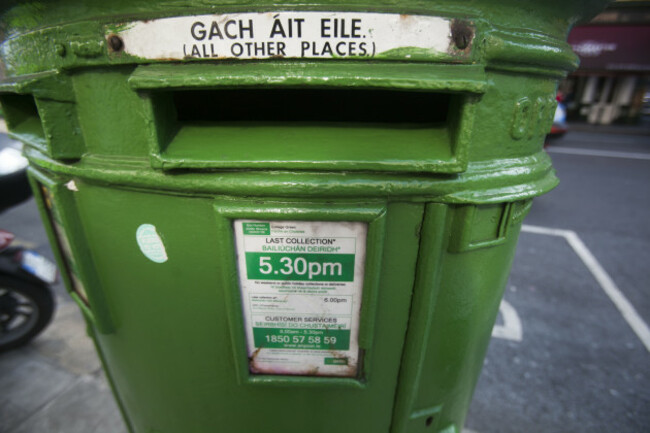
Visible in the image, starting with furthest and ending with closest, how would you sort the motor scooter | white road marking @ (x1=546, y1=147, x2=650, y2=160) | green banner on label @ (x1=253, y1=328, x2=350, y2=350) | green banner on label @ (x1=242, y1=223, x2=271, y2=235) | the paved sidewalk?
white road marking @ (x1=546, y1=147, x2=650, y2=160) → the motor scooter → the paved sidewalk → green banner on label @ (x1=253, y1=328, x2=350, y2=350) → green banner on label @ (x1=242, y1=223, x2=271, y2=235)

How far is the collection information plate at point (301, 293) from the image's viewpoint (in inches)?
33.3

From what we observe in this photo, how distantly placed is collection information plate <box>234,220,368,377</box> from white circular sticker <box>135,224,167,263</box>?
0.21 m

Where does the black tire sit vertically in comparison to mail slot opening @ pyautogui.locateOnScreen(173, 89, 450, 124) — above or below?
below

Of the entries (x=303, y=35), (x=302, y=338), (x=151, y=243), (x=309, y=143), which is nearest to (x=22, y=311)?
(x=151, y=243)

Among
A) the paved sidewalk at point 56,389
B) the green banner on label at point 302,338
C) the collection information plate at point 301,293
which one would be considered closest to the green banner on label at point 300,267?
the collection information plate at point 301,293

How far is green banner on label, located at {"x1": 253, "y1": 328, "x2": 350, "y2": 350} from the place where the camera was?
0.97 metres

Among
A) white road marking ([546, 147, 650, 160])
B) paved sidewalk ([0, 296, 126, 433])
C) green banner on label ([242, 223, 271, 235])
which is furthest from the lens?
white road marking ([546, 147, 650, 160])

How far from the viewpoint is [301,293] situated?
0.91m

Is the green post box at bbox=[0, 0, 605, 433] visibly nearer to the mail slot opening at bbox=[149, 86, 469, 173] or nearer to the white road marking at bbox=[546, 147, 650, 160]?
the mail slot opening at bbox=[149, 86, 469, 173]

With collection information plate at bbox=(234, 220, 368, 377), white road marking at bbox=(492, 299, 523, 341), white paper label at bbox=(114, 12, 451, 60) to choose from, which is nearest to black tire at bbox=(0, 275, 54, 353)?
collection information plate at bbox=(234, 220, 368, 377)

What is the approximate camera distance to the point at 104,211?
0.94 meters

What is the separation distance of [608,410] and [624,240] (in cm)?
270

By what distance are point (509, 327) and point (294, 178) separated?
8.33 ft

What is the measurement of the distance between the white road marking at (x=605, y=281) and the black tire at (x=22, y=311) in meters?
4.12
